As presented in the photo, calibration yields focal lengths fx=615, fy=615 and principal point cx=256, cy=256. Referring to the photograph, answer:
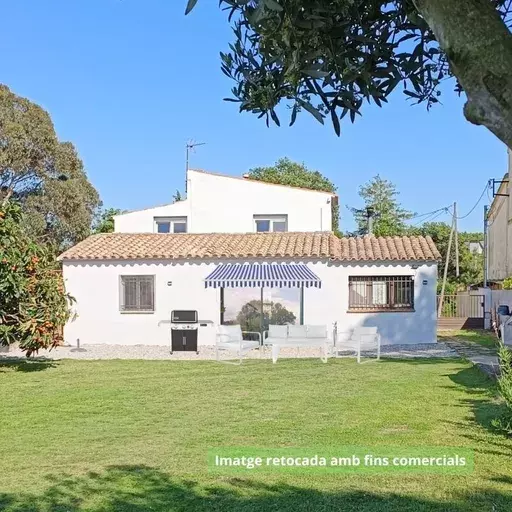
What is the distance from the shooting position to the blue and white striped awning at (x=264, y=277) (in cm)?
3225

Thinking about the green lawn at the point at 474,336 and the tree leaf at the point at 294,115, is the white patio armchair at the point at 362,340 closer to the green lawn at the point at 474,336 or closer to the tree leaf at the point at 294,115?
the green lawn at the point at 474,336

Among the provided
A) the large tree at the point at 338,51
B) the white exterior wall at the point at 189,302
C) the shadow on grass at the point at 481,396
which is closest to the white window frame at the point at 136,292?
the white exterior wall at the point at 189,302

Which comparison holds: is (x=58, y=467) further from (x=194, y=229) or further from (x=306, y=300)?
(x=194, y=229)

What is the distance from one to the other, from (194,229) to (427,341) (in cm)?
1852

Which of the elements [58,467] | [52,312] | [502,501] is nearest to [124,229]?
[52,312]

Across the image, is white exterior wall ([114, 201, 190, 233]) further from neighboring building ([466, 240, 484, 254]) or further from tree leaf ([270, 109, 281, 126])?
neighboring building ([466, 240, 484, 254])

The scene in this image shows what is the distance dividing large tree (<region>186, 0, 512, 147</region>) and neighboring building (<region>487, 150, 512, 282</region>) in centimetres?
3337

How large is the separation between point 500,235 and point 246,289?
2205 centimetres

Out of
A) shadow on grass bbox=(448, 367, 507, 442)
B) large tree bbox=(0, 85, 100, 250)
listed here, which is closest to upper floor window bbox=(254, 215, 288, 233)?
large tree bbox=(0, 85, 100, 250)

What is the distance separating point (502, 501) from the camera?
27.4 feet

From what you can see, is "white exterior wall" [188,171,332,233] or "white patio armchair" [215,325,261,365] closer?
"white patio armchair" [215,325,261,365]

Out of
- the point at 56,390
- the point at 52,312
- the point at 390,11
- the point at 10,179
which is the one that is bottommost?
the point at 56,390

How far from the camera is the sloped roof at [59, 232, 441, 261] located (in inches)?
1378

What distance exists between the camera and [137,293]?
36.1 metres
